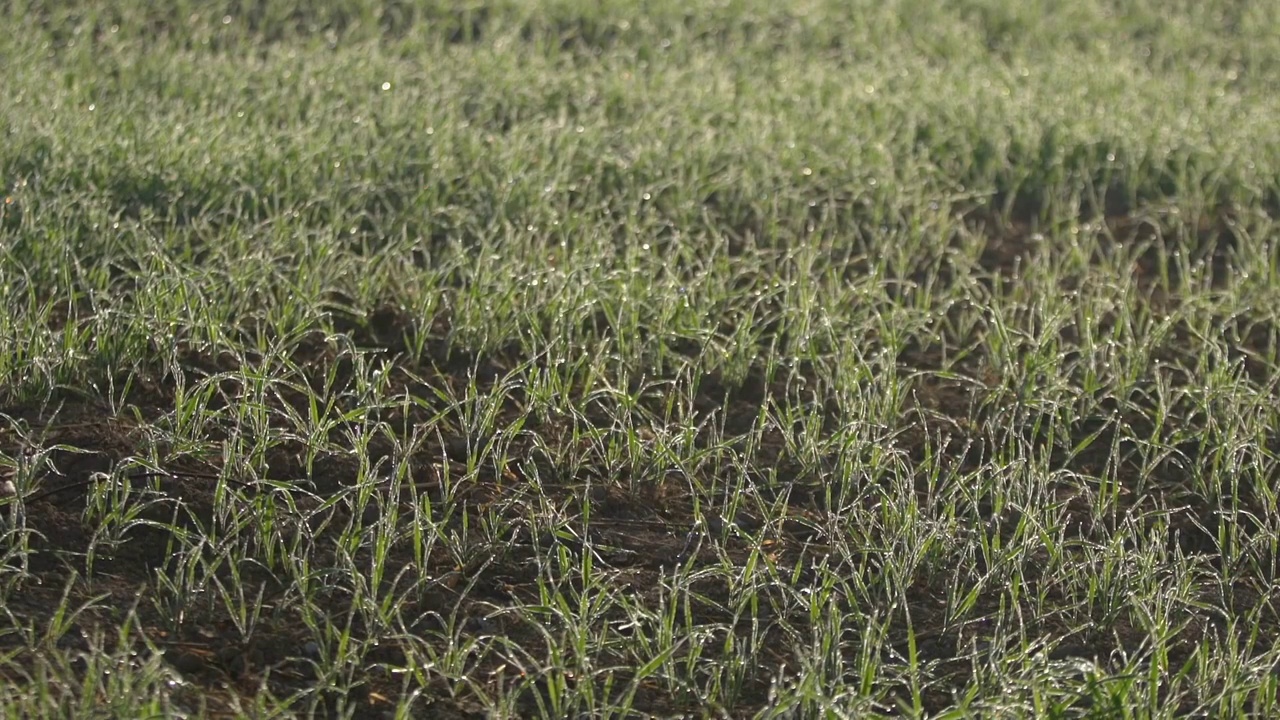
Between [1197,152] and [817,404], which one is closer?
[817,404]

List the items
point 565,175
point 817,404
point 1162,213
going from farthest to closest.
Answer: point 1162,213 → point 565,175 → point 817,404

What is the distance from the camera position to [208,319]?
2.73m

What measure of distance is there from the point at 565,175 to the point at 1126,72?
240 cm

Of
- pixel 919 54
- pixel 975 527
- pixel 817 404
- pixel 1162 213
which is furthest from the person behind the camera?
pixel 919 54

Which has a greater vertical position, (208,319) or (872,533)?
(208,319)

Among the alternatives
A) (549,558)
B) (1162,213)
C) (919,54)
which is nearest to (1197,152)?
(1162,213)

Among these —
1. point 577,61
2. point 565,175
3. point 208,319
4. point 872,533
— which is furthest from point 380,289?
point 577,61

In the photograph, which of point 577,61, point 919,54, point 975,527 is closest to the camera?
point 975,527

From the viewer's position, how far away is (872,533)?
7.97 ft

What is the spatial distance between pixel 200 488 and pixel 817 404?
3.50ft

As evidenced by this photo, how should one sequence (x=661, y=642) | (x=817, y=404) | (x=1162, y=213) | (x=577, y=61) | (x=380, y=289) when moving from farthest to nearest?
(x=577, y=61) → (x=1162, y=213) → (x=380, y=289) → (x=817, y=404) → (x=661, y=642)

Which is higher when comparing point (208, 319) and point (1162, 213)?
point (208, 319)

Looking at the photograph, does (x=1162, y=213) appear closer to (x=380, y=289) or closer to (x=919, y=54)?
(x=919, y=54)

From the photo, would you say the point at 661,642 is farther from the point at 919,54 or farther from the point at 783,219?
the point at 919,54
